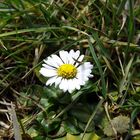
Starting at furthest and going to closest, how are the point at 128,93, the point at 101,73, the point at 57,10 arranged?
the point at 57,10, the point at 128,93, the point at 101,73

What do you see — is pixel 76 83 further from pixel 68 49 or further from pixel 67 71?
pixel 68 49

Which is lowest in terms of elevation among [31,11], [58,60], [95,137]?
[95,137]

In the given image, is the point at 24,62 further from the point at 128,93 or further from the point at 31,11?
the point at 128,93

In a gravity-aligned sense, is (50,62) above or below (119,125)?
above

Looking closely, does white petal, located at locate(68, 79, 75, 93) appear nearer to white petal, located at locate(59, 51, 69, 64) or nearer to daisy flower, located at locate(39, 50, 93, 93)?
daisy flower, located at locate(39, 50, 93, 93)

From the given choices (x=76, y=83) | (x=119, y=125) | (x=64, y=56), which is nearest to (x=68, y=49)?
(x=64, y=56)

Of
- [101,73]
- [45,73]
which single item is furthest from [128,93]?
[45,73]

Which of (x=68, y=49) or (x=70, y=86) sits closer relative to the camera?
(x=70, y=86)

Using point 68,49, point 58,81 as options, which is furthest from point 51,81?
point 68,49

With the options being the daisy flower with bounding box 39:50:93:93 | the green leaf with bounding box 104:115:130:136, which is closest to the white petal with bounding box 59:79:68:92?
the daisy flower with bounding box 39:50:93:93

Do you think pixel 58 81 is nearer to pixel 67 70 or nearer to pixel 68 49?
pixel 67 70
